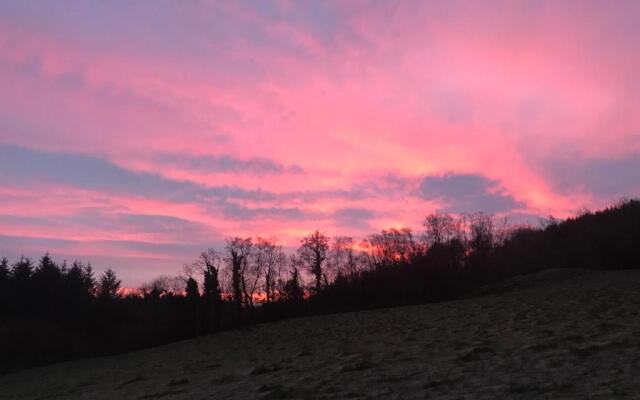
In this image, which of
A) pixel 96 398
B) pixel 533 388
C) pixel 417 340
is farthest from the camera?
pixel 417 340

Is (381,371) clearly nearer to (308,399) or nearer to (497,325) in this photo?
(308,399)

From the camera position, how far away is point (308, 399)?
9.30m

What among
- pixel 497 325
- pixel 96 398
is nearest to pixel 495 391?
pixel 497 325

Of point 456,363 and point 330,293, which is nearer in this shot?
point 456,363

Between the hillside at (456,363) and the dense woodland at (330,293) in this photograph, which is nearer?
the hillside at (456,363)

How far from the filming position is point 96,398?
49.3 ft

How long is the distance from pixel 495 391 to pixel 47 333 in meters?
60.2

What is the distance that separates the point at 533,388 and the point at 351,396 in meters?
2.85

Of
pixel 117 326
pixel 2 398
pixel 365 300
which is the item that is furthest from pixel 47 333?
pixel 2 398

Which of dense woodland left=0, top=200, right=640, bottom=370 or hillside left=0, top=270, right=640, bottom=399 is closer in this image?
hillside left=0, top=270, right=640, bottom=399

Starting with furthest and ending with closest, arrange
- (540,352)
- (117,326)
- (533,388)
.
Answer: (117,326) < (540,352) < (533,388)

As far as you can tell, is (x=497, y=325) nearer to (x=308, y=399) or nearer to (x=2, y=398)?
(x=308, y=399)

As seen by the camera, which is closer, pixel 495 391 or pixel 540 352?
pixel 495 391

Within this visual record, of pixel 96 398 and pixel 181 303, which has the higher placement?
pixel 181 303
